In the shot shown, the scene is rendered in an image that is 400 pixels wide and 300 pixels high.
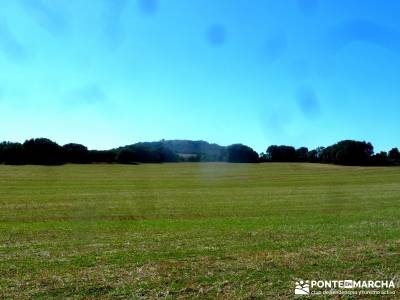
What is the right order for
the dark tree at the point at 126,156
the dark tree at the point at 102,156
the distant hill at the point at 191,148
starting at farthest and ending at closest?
1. the dark tree at the point at 102,156
2. the dark tree at the point at 126,156
3. the distant hill at the point at 191,148

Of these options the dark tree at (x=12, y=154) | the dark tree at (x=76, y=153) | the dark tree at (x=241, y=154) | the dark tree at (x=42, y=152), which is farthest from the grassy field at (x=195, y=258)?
the dark tree at (x=76, y=153)

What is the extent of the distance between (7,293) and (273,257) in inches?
226

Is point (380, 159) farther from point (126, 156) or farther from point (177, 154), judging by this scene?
point (126, 156)

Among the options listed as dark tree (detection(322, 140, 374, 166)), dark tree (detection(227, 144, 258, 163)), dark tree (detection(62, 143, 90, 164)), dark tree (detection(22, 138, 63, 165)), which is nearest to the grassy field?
dark tree (detection(322, 140, 374, 166))

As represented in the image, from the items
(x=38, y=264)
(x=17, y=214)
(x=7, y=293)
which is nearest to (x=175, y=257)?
(x=38, y=264)

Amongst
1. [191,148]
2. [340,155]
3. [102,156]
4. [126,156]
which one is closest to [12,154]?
[102,156]

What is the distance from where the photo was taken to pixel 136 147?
119688 millimetres

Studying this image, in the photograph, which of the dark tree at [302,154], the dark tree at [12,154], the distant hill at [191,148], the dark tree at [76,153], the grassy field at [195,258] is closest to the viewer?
the grassy field at [195,258]

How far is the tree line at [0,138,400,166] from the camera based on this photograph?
111250 millimetres

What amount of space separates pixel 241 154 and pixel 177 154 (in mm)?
15468

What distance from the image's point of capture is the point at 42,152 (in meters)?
113

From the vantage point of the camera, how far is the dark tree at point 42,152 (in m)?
110

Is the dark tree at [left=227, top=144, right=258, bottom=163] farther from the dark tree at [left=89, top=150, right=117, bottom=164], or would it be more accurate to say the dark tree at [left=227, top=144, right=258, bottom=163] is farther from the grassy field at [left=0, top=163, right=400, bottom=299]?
the grassy field at [left=0, top=163, right=400, bottom=299]

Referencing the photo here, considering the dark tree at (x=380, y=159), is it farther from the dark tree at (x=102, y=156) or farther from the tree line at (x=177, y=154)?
the dark tree at (x=102, y=156)
